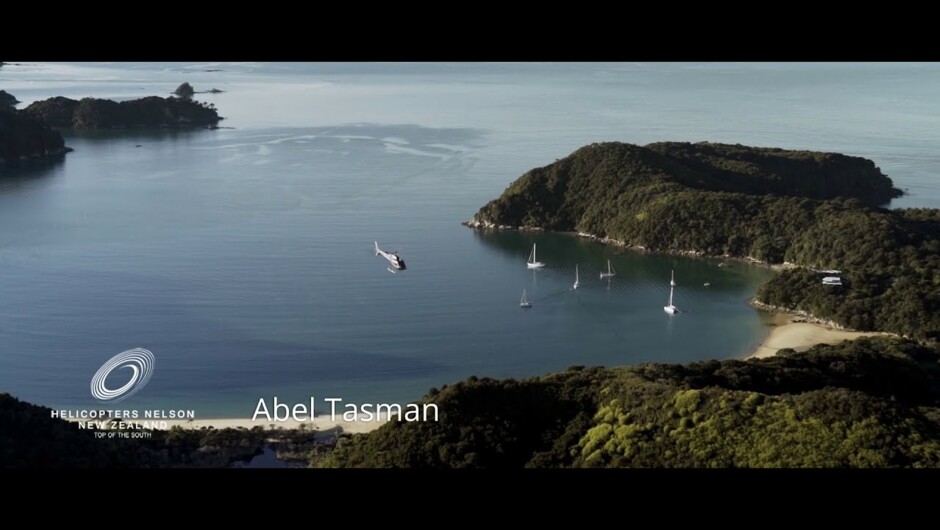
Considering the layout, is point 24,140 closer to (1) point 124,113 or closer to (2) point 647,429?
(1) point 124,113

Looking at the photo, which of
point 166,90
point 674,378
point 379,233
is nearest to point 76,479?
point 674,378

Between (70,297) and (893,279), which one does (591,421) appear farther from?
(70,297)

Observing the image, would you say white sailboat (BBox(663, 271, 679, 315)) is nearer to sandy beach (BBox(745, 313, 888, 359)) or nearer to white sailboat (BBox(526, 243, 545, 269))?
sandy beach (BBox(745, 313, 888, 359))

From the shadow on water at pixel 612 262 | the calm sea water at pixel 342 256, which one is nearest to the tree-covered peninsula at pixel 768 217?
the shadow on water at pixel 612 262

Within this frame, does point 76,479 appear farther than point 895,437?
No

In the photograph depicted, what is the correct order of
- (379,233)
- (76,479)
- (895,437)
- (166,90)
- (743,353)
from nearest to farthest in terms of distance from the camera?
(76,479)
(895,437)
(743,353)
(379,233)
(166,90)

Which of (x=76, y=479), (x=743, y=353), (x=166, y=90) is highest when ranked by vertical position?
(x=166, y=90)

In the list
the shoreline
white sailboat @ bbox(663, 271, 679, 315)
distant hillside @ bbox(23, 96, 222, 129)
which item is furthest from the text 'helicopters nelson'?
distant hillside @ bbox(23, 96, 222, 129)
